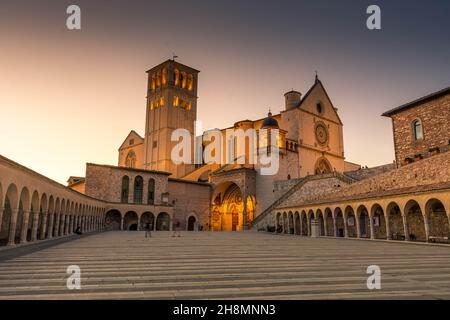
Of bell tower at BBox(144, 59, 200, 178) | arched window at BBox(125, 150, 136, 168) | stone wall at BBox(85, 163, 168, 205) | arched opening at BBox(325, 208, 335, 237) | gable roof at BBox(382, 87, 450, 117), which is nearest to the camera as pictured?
gable roof at BBox(382, 87, 450, 117)

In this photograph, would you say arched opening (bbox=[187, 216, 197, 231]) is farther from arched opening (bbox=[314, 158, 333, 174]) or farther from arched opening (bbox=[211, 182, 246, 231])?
arched opening (bbox=[314, 158, 333, 174])

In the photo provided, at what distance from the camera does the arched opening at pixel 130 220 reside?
4344 centimetres

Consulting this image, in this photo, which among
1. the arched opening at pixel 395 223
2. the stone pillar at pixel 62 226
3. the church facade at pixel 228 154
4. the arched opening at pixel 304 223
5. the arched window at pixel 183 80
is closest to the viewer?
the arched opening at pixel 395 223

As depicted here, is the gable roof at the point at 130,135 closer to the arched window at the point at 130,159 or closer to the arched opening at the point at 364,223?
the arched window at the point at 130,159

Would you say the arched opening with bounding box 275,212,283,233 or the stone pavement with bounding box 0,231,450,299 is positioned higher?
the arched opening with bounding box 275,212,283,233

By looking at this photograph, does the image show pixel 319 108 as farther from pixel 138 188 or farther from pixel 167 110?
pixel 138 188

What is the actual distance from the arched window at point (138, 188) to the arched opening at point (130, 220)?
177 centimetres

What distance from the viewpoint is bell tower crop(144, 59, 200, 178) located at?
6331cm

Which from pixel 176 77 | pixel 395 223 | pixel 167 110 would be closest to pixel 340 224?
pixel 395 223

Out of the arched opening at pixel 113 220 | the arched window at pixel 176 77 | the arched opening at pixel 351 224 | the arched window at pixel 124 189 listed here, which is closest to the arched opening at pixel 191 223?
the arched opening at pixel 113 220

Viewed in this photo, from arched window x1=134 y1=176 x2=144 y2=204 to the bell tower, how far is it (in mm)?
18102

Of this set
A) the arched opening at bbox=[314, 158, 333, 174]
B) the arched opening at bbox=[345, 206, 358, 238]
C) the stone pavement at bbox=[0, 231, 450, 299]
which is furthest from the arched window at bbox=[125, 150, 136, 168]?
the stone pavement at bbox=[0, 231, 450, 299]

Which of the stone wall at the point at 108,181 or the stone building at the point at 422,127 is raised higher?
the stone building at the point at 422,127

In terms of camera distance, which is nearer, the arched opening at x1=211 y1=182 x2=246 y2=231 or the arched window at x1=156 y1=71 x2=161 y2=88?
the arched opening at x1=211 y1=182 x2=246 y2=231
